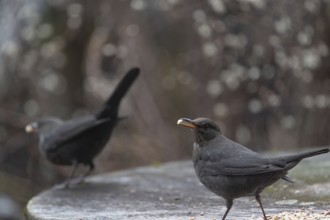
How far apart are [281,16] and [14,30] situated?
3.65 metres

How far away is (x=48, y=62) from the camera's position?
9.70 meters

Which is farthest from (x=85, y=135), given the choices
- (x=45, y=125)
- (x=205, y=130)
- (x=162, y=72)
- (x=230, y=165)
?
(x=162, y=72)

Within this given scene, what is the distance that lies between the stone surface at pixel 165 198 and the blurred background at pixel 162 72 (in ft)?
6.43

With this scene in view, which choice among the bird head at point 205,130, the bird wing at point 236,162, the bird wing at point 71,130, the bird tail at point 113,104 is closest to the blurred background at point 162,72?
the bird tail at point 113,104

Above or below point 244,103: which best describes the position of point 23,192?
below

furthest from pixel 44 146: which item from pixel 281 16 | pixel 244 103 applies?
pixel 244 103

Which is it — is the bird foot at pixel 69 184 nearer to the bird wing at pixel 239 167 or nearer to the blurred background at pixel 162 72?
the bird wing at pixel 239 167

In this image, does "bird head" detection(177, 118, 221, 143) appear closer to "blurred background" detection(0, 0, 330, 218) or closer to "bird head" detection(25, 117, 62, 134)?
"bird head" detection(25, 117, 62, 134)

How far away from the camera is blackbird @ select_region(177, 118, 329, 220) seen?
12.0 ft

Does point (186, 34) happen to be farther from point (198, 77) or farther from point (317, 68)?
point (317, 68)

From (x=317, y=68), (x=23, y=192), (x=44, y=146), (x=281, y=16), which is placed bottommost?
(x=23, y=192)

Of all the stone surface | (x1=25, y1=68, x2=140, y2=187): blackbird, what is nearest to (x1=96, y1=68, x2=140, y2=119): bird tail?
(x1=25, y1=68, x2=140, y2=187): blackbird

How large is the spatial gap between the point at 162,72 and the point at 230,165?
238 inches

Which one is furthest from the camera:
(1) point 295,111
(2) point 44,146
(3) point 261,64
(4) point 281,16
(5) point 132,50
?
(5) point 132,50
